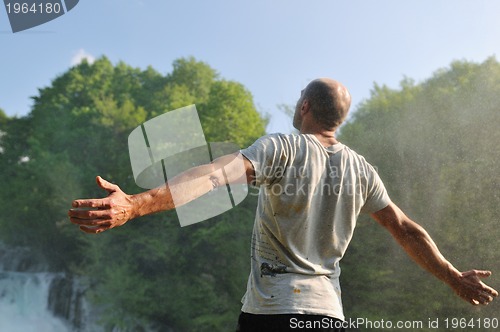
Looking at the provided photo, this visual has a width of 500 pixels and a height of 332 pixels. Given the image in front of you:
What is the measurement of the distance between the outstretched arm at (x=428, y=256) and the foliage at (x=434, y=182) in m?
15.0

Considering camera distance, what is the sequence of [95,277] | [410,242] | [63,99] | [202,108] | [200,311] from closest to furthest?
1. [410,242]
2. [200,311]
3. [95,277]
4. [202,108]
5. [63,99]

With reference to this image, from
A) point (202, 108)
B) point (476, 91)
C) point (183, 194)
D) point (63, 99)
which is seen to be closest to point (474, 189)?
point (476, 91)

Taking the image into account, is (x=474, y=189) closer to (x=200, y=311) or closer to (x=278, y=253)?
(x=200, y=311)

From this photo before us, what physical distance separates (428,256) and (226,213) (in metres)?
23.5

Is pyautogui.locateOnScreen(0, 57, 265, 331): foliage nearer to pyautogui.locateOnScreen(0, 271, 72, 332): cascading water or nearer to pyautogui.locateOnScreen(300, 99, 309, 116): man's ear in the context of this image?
pyautogui.locateOnScreen(0, 271, 72, 332): cascading water

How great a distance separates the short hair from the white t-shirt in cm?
15

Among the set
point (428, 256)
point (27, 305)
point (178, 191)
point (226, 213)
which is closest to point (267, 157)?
point (178, 191)

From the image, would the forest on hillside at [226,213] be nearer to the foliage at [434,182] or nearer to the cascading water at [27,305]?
the foliage at [434,182]

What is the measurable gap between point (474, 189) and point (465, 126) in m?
2.84

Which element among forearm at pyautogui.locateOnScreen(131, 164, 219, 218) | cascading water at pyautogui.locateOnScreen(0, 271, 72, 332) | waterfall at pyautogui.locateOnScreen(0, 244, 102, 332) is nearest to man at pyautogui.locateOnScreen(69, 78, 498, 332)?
forearm at pyautogui.locateOnScreen(131, 164, 219, 218)

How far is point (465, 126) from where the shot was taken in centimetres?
2041

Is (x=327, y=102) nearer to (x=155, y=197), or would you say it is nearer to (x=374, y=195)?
(x=374, y=195)

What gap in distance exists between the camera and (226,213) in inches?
1031

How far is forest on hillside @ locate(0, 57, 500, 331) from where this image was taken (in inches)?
745
